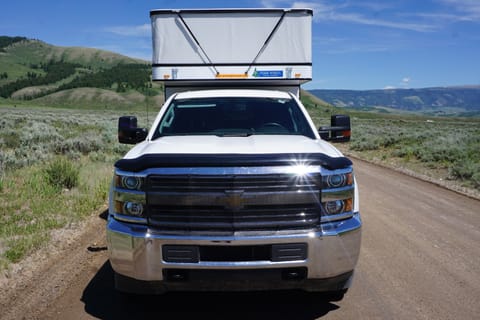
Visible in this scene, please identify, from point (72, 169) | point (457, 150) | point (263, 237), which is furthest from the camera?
point (457, 150)

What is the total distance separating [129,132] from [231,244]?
2.38 meters

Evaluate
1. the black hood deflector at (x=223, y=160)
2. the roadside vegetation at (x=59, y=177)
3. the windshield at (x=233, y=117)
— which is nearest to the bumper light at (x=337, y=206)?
the black hood deflector at (x=223, y=160)

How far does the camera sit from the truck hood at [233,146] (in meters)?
3.81

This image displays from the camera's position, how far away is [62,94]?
14362cm

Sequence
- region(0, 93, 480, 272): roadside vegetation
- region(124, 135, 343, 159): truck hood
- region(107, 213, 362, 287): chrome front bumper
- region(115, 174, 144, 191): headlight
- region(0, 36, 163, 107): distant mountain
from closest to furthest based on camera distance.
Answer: region(107, 213, 362, 287): chrome front bumper
region(115, 174, 144, 191): headlight
region(124, 135, 343, 159): truck hood
region(0, 93, 480, 272): roadside vegetation
region(0, 36, 163, 107): distant mountain

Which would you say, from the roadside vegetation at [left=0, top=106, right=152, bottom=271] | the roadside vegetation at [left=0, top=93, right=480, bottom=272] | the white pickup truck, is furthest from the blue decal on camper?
the white pickup truck

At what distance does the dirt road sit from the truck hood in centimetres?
136

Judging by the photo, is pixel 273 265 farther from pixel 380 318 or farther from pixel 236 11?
pixel 236 11

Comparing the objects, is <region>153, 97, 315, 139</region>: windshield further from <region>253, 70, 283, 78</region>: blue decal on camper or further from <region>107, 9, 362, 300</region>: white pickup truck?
<region>253, 70, 283, 78</region>: blue decal on camper

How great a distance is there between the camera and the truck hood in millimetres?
3814

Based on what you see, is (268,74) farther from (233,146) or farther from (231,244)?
(231,244)

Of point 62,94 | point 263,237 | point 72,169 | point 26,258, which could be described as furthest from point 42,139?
point 62,94

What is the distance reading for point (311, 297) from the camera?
13.7ft

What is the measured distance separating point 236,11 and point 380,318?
551cm
